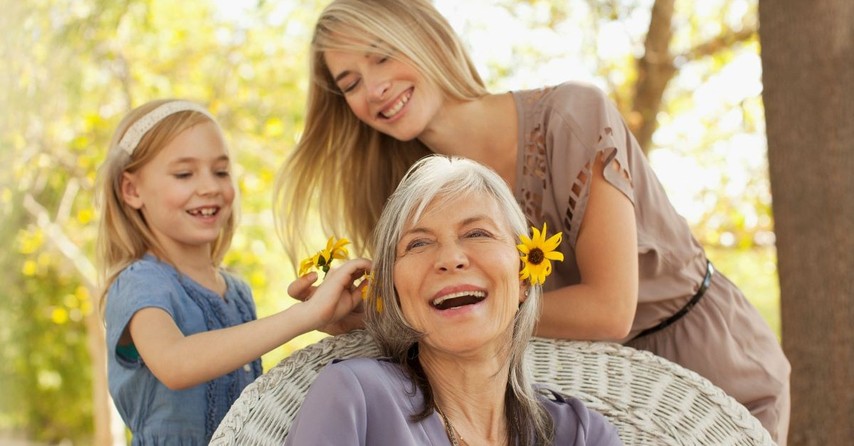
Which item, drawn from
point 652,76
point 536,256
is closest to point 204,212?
point 536,256

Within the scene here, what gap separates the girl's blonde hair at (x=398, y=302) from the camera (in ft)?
7.61

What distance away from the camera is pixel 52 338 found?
11.1 metres

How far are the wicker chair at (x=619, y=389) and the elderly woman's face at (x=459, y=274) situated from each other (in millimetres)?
298

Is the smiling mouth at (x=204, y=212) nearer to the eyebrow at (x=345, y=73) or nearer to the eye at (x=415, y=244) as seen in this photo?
the eyebrow at (x=345, y=73)

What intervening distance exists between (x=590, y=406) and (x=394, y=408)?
25.0 inches

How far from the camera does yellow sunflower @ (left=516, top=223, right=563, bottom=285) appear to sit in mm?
2303

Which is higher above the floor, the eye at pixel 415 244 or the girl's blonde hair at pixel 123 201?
the girl's blonde hair at pixel 123 201

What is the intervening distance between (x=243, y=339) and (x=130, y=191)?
2.64 ft

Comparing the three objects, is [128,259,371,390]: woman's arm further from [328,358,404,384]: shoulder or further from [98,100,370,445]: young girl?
[328,358,404,384]: shoulder

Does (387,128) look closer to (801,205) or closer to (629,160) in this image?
(629,160)

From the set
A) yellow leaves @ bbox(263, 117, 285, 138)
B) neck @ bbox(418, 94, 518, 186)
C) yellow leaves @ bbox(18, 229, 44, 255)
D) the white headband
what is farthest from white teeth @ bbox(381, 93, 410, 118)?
yellow leaves @ bbox(18, 229, 44, 255)

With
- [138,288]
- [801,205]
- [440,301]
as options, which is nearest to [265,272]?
[801,205]

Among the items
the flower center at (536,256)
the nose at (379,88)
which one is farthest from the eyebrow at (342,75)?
the flower center at (536,256)

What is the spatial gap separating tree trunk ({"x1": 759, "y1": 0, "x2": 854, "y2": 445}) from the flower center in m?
2.03
